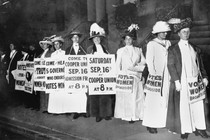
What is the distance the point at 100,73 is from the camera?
16.9 ft

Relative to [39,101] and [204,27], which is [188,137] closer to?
[204,27]

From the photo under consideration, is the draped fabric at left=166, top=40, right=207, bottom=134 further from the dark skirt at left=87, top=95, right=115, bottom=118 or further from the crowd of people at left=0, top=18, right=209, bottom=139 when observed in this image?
the dark skirt at left=87, top=95, right=115, bottom=118

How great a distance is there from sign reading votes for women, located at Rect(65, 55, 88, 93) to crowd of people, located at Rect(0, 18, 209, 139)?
0.33 ft

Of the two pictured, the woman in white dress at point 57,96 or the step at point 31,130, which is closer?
the step at point 31,130

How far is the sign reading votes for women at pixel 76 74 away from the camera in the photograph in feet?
17.1

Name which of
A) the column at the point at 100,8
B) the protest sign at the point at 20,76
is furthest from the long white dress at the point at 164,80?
the protest sign at the point at 20,76

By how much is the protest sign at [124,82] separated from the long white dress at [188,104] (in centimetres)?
92

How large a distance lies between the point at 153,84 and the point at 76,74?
4.51 feet

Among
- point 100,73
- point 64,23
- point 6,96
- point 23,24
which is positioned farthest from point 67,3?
point 6,96

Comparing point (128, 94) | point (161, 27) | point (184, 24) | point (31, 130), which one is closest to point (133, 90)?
point (128, 94)

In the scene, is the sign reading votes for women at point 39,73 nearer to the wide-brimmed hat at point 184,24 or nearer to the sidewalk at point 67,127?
the sidewalk at point 67,127

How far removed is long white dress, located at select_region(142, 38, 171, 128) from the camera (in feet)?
15.2

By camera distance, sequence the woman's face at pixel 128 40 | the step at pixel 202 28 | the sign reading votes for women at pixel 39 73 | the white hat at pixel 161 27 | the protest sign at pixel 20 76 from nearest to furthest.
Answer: the step at pixel 202 28 → the white hat at pixel 161 27 → the woman's face at pixel 128 40 → the sign reading votes for women at pixel 39 73 → the protest sign at pixel 20 76

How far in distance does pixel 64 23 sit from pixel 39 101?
5.49 feet
